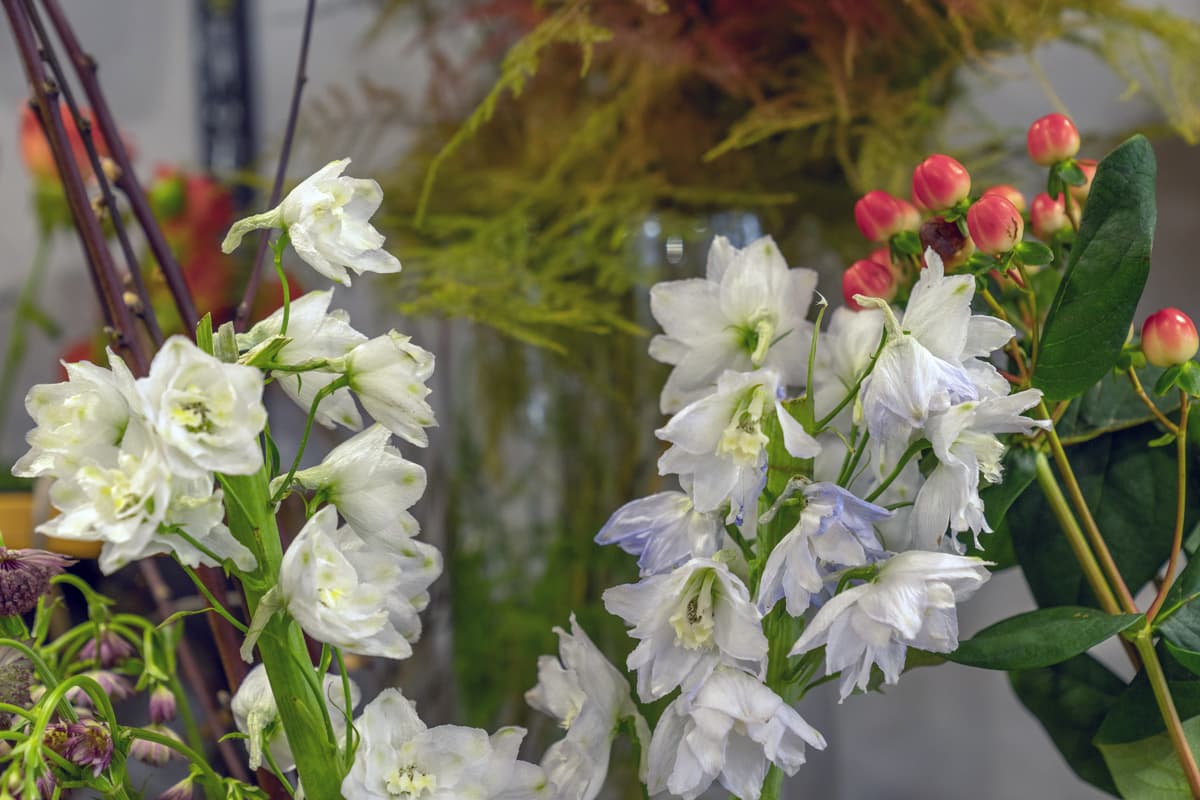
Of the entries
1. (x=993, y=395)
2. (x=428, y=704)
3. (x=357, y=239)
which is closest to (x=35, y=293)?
(x=428, y=704)

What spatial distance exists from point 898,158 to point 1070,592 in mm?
266

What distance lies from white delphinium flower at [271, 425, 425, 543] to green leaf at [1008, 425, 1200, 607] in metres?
0.27

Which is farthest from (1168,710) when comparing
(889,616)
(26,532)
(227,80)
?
(227,80)

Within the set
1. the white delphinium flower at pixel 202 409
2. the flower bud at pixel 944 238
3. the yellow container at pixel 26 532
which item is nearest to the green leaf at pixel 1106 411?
the flower bud at pixel 944 238

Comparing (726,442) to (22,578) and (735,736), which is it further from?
(22,578)

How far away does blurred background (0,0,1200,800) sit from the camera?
0.61 meters

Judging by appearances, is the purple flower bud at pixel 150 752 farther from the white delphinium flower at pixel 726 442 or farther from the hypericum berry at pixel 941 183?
the hypericum berry at pixel 941 183

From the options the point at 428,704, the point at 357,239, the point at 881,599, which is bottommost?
the point at 428,704

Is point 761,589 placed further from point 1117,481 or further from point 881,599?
point 1117,481

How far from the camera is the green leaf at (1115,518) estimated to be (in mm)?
454

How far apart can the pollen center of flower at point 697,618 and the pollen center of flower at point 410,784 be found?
0.09 m

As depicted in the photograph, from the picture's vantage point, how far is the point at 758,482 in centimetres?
34

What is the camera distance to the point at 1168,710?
1.27ft

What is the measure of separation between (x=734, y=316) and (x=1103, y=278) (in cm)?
13
